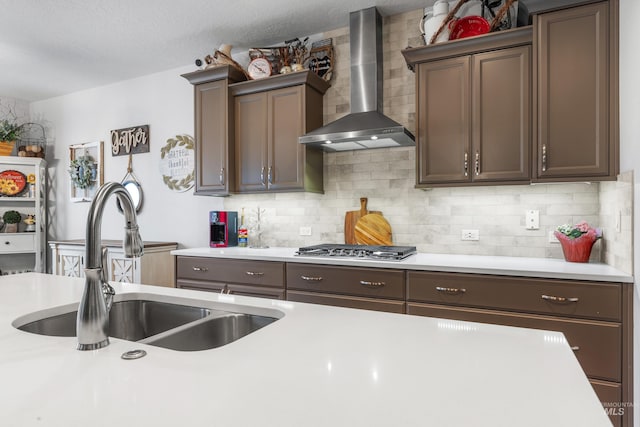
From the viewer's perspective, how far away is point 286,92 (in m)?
3.23

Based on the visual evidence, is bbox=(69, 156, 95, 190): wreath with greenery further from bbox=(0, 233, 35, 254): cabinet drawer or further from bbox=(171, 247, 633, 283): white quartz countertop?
bbox=(171, 247, 633, 283): white quartz countertop

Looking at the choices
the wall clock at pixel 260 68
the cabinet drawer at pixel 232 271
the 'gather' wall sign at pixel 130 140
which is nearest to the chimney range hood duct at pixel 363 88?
the wall clock at pixel 260 68

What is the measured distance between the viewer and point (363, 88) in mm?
3094

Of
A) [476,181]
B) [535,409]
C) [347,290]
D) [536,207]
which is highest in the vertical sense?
[476,181]

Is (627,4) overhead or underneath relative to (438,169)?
overhead

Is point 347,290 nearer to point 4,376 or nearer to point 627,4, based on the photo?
point 4,376

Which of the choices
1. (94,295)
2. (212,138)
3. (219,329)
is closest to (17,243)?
(212,138)

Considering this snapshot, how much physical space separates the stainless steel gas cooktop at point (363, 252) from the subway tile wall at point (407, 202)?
334 millimetres

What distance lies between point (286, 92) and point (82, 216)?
10.9 ft

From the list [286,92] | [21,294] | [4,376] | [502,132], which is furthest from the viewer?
[286,92]

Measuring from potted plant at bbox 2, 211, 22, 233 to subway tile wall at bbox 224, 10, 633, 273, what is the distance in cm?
291

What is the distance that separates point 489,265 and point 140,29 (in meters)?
3.26

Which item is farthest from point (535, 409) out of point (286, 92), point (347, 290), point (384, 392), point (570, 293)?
point (286, 92)

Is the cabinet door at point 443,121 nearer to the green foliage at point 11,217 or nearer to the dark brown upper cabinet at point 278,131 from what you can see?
the dark brown upper cabinet at point 278,131
